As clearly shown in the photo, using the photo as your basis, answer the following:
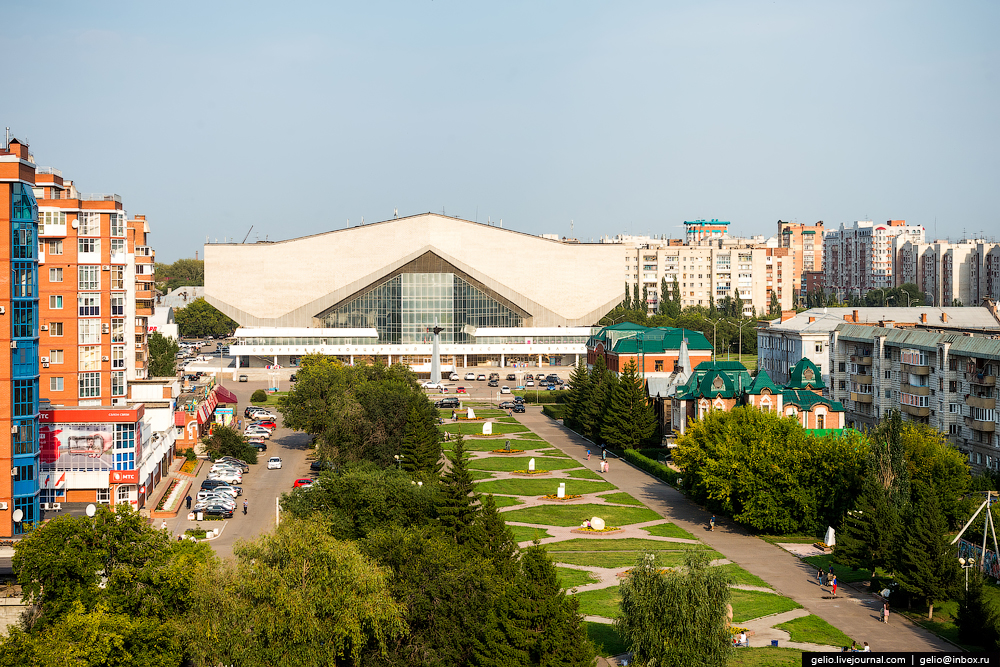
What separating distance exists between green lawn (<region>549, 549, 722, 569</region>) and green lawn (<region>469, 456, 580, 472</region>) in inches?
714

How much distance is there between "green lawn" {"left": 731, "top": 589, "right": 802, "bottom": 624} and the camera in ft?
109

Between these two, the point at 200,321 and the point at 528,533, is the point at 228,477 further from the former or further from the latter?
the point at 200,321

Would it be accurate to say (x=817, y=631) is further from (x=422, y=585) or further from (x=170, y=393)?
(x=170, y=393)

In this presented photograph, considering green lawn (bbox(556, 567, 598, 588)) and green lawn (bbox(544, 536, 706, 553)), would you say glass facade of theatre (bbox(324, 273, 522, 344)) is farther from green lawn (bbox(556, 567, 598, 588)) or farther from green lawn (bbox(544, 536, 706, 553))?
green lawn (bbox(556, 567, 598, 588))

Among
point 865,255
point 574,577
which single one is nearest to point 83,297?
point 574,577

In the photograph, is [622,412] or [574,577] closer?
[574,577]

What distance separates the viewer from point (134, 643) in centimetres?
2700

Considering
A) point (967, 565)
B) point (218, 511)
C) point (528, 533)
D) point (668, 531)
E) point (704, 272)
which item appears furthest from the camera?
point (704, 272)

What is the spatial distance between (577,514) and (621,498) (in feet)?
13.3

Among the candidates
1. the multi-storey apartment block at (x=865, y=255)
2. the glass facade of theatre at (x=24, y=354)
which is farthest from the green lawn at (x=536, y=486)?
the multi-storey apartment block at (x=865, y=255)

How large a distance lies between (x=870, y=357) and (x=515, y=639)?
43332 mm

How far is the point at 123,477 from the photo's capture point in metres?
44.2

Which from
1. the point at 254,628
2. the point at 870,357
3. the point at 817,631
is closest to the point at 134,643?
the point at 254,628

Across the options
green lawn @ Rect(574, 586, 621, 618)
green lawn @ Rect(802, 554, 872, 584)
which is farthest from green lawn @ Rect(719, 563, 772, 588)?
green lawn @ Rect(574, 586, 621, 618)
